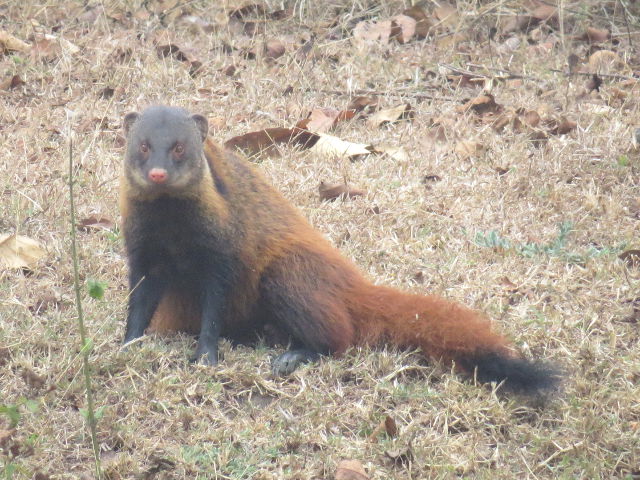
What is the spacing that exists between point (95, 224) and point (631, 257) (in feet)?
9.16

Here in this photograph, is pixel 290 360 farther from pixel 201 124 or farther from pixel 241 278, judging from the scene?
pixel 201 124

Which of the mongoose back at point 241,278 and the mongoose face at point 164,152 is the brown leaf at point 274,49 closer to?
the mongoose back at point 241,278

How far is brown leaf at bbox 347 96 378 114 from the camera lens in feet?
22.3

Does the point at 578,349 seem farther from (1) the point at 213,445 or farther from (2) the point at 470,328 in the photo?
(1) the point at 213,445

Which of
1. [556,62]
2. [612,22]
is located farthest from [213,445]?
[612,22]

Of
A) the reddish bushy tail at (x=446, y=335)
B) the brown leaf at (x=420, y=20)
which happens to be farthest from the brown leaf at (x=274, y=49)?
the reddish bushy tail at (x=446, y=335)

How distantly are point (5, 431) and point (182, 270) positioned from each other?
1020 millimetres

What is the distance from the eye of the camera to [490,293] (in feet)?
15.7

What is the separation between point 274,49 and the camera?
754cm

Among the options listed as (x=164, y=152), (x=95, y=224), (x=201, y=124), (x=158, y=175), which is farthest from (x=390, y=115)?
(x=158, y=175)

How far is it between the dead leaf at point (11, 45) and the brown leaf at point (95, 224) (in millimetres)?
2549

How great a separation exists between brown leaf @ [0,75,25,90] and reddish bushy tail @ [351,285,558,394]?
3.59 m

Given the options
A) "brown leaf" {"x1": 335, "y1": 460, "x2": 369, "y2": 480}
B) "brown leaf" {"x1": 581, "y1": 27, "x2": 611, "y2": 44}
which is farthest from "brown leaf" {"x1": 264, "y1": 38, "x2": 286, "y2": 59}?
"brown leaf" {"x1": 335, "y1": 460, "x2": 369, "y2": 480}

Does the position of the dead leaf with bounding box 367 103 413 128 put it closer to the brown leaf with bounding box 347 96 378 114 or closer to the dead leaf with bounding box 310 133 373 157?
the brown leaf with bounding box 347 96 378 114
